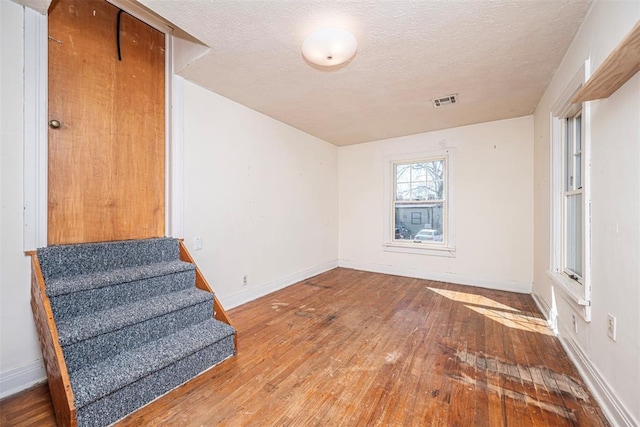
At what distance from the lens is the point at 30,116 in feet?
5.67

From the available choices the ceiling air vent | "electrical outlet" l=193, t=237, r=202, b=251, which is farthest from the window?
"electrical outlet" l=193, t=237, r=202, b=251

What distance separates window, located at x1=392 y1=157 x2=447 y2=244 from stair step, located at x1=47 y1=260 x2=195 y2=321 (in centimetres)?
340

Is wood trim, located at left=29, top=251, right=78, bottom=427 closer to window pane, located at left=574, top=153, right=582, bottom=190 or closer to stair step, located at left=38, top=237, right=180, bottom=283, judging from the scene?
stair step, located at left=38, top=237, right=180, bottom=283

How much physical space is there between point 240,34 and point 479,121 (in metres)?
3.30

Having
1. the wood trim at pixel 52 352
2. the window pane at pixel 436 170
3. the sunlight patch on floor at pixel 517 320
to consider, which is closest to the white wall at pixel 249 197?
the wood trim at pixel 52 352

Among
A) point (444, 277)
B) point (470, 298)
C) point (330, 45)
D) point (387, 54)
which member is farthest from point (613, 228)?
point (444, 277)

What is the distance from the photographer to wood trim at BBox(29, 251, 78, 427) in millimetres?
1267

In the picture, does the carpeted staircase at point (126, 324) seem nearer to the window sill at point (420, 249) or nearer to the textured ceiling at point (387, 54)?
the textured ceiling at point (387, 54)

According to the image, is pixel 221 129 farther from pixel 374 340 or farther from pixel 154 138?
pixel 374 340

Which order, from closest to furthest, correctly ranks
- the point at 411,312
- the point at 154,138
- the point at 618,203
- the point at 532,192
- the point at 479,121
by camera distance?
1. the point at 618,203
2. the point at 154,138
3. the point at 411,312
4. the point at 532,192
5. the point at 479,121

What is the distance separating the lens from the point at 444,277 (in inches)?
161

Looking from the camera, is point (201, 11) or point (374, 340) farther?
point (374, 340)

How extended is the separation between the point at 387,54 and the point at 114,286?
2.60 meters

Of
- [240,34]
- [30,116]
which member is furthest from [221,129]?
[30,116]
